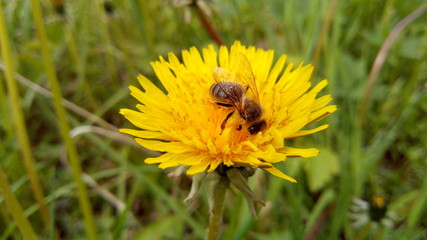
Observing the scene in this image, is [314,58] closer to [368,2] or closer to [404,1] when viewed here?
[368,2]

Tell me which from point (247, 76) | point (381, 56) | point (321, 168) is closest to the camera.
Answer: point (247, 76)

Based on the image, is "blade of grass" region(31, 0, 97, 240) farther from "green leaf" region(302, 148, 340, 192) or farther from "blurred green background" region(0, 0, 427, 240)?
"green leaf" region(302, 148, 340, 192)

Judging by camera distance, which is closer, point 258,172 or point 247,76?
point 247,76

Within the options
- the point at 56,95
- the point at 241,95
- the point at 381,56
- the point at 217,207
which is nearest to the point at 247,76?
the point at 241,95

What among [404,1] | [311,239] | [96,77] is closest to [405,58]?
[404,1]

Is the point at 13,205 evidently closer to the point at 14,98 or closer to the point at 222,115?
the point at 14,98
